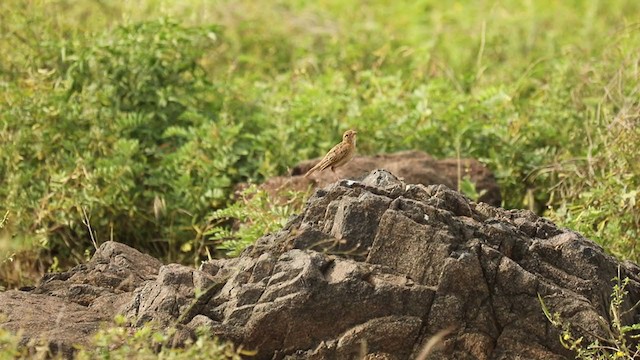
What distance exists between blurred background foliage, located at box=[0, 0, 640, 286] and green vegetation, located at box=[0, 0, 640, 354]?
1 centimetres

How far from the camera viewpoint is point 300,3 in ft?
52.0

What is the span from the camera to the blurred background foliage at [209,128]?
352 inches

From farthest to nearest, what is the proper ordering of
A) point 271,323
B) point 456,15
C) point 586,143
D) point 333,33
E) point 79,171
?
point 456,15 < point 333,33 < point 586,143 < point 79,171 < point 271,323

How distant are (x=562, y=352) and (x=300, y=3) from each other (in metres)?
10.2

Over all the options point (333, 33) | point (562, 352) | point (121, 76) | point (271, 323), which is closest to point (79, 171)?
point (121, 76)

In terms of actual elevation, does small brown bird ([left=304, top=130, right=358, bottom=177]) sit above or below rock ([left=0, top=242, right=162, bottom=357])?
below

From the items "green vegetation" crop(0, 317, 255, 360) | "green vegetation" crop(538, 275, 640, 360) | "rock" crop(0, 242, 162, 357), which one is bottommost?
"green vegetation" crop(538, 275, 640, 360)

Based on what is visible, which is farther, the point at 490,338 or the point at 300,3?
the point at 300,3

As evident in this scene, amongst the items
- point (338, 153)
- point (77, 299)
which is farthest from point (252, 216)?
point (77, 299)

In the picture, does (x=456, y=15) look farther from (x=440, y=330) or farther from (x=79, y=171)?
(x=440, y=330)

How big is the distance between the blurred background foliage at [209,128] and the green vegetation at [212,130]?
1cm

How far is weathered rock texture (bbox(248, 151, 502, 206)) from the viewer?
8.88m

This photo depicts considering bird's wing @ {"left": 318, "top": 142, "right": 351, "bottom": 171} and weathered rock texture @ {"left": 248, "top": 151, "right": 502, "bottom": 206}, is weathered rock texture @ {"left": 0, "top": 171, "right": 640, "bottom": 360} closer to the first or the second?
bird's wing @ {"left": 318, "top": 142, "right": 351, "bottom": 171}

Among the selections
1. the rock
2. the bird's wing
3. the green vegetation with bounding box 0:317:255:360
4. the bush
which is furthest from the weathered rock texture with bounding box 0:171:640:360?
the bush
